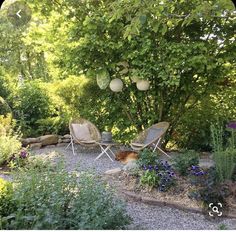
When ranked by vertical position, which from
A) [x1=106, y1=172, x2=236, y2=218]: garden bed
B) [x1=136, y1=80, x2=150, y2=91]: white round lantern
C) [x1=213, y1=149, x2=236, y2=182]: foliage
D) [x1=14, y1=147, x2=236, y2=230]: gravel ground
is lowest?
[x1=14, y1=147, x2=236, y2=230]: gravel ground

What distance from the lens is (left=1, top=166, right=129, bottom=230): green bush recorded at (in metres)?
2.61

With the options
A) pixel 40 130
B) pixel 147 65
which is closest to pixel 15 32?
pixel 40 130

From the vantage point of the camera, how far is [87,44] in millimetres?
6031

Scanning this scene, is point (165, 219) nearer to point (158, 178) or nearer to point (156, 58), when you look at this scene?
point (158, 178)

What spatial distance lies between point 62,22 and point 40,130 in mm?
2432

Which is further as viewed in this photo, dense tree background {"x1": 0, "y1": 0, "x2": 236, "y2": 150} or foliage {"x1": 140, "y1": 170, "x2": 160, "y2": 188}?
dense tree background {"x1": 0, "y1": 0, "x2": 236, "y2": 150}

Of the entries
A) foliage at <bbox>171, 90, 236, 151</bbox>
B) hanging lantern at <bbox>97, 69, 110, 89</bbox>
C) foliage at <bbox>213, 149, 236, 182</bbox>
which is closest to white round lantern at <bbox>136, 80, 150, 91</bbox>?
hanging lantern at <bbox>97, 69, 110, 89</bbox>

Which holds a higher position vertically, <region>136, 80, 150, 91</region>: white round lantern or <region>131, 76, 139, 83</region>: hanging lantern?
<region>131, 76, 139, 83</region>: hanging lantern

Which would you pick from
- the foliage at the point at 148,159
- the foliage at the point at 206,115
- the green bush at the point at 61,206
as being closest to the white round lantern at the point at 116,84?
the foliage at the point at 206,115

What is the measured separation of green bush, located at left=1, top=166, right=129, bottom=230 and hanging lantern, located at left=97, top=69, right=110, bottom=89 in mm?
3330

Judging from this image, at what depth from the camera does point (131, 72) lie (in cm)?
638

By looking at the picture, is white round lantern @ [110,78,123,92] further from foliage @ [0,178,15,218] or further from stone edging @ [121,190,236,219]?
foliage @ [0,178,15,218]

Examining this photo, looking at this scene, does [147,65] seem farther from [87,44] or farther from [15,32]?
[15,32]

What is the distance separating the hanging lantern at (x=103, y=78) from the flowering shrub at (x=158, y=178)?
101 inches
